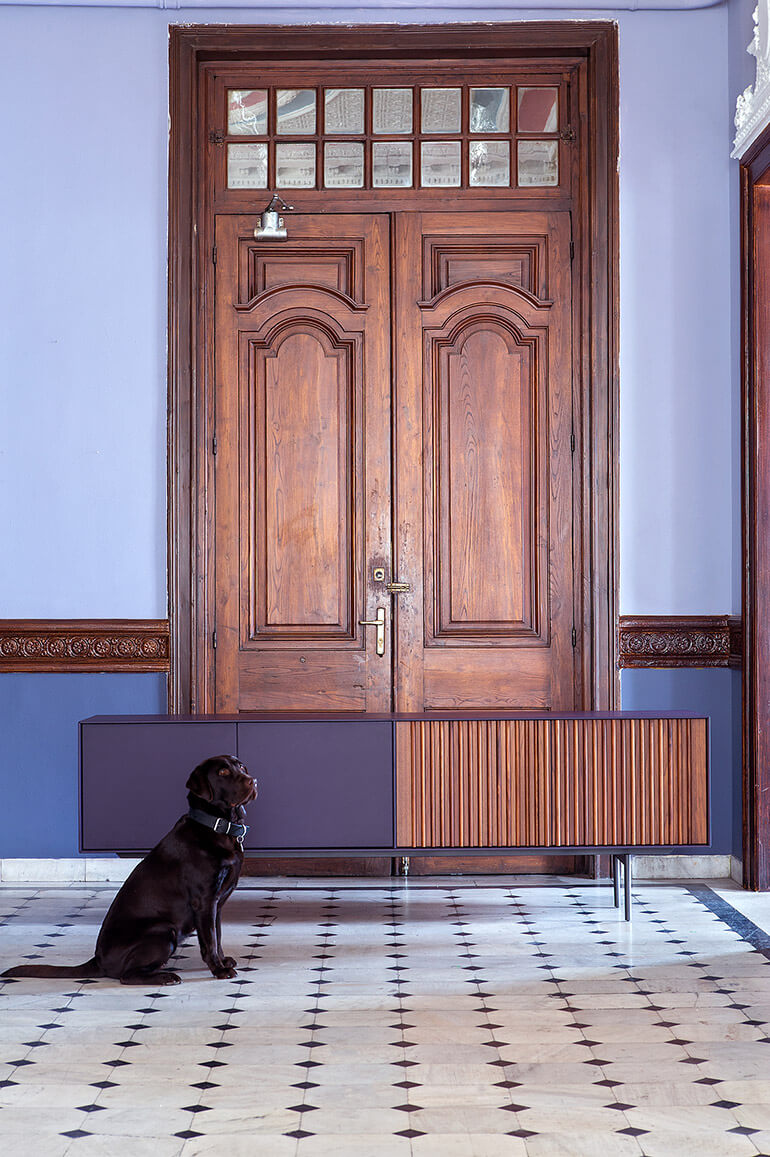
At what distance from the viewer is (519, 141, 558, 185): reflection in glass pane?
5.54m

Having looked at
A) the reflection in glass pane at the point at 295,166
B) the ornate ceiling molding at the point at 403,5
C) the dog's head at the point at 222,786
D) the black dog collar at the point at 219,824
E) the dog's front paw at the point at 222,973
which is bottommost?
the dog's front paw at the point at 222,973

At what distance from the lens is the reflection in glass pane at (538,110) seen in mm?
5543

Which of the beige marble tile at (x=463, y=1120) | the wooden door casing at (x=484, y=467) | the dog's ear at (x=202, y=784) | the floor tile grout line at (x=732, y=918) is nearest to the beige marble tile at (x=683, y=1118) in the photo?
the beige marble tile at (x=463, y=1120)

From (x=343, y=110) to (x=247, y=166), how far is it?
1.58 ft

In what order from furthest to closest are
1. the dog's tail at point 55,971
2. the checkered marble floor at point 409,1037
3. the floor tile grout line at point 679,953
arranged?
the dog's tail at point 55,971 < the floor tile grout line at point 679,953 < the checkered marble floor at point 409,1037

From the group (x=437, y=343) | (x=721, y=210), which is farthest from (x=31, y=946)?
(x=721, y=210)

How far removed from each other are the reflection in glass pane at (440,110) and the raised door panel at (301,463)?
19.1 inches

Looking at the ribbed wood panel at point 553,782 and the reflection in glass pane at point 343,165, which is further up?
the reflection in glass pane at point 343,165

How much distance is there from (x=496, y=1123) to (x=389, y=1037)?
2.07ft

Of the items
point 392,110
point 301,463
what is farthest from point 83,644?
point 392,110

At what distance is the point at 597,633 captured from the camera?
544cm

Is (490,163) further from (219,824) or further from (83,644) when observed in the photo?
(219,824)

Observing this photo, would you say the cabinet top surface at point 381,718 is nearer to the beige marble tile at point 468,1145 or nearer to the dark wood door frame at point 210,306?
the dark wood door frame at point 210,306

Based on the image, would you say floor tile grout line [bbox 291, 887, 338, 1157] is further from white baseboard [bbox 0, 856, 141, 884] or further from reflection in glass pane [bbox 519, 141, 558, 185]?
reflection in glass pane [bbox 519, 141, 558, 185]
